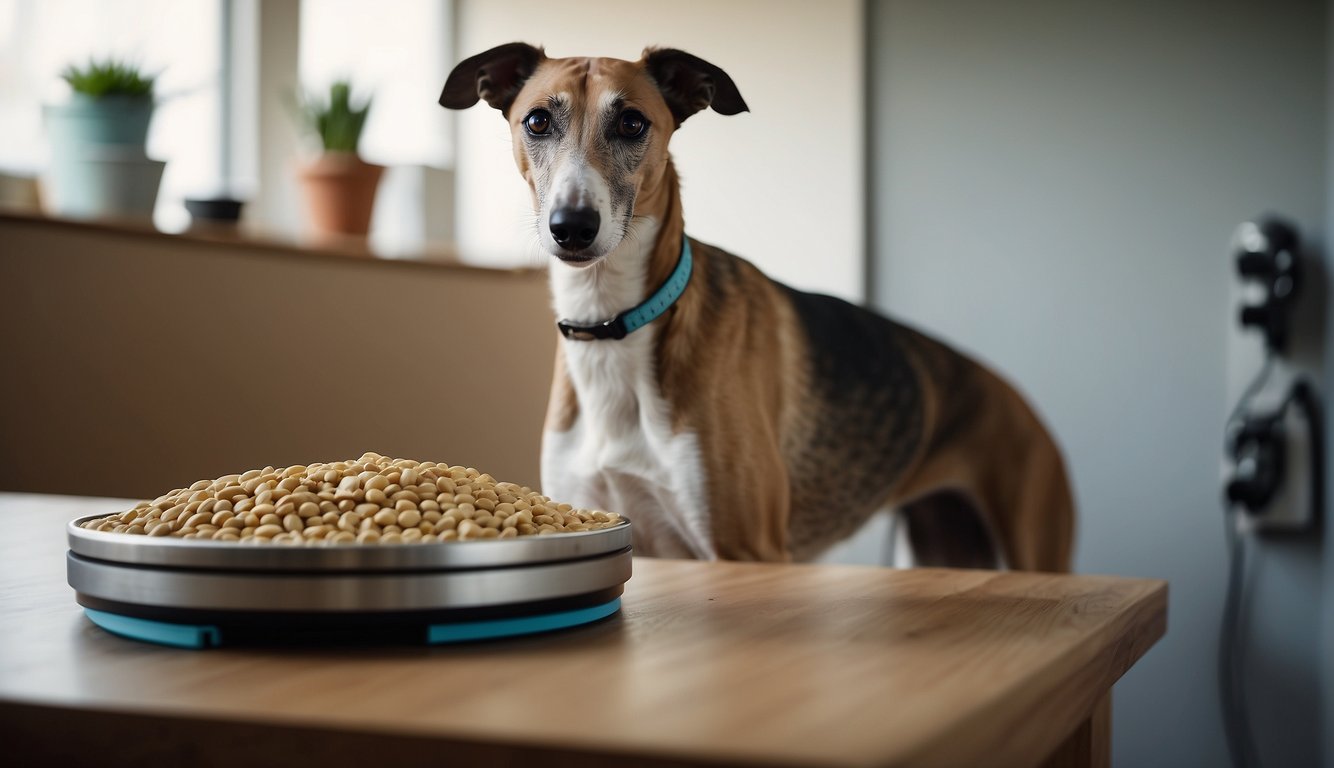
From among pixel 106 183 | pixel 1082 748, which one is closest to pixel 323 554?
pixel 1082 748

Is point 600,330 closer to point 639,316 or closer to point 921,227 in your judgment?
point 639,316

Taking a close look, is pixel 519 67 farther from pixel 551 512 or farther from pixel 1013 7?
pixel 1013 7

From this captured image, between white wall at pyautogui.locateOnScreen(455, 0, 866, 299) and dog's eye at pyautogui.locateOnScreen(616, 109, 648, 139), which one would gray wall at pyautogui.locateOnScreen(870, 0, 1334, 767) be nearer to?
white wall at pyautogui.locateOnScreen(455, 0, 866, 299)

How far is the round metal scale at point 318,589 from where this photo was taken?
0.57 m

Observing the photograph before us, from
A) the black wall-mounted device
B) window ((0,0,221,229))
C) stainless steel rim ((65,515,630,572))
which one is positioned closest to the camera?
stainless steel rim ((65,515,630,572))

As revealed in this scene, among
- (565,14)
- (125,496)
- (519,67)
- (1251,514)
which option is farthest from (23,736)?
(565,14)

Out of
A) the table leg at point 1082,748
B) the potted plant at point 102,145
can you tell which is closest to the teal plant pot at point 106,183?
the potted plant at point 102,145

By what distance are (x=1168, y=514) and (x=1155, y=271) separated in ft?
1.82

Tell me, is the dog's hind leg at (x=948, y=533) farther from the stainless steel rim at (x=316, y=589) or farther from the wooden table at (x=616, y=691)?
the stainless steel rim at (x=316, y=589)

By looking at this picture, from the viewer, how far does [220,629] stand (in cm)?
58

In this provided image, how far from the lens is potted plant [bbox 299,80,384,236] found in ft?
8.71

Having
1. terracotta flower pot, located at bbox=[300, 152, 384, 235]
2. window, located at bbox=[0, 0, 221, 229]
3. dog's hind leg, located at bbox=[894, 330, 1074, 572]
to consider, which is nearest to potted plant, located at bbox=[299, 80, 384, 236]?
terracotta flower pot, located at bbox=[300, 152, 384, 235]

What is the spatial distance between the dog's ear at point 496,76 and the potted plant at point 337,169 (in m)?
1.58

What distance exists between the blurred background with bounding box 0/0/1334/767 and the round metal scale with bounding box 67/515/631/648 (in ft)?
5.42
